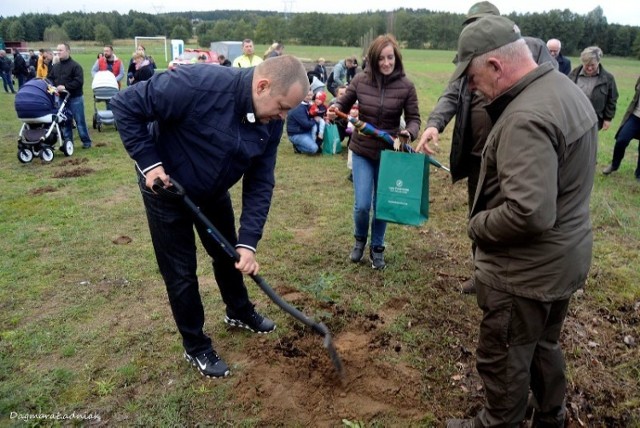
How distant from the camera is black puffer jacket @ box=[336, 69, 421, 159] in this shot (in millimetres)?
4332

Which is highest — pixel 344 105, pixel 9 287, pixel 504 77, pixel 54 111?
pixel 504 77

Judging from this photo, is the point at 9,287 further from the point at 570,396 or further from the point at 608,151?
the point at 608,151

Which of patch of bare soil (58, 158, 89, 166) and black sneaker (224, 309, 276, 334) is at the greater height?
black sneaker (224, 309, 276, 334)

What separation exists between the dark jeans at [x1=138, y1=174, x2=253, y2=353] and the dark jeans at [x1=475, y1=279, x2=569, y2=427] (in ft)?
5.70

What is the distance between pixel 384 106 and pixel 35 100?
7.02 meters

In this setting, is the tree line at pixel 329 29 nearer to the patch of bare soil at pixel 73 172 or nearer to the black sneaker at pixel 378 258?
the patch of bare soil at pixel 73 172

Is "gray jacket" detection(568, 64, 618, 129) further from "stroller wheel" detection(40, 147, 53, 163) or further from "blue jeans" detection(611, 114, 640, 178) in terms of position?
"stroller wheel" detection(40, 147, 53, 163)

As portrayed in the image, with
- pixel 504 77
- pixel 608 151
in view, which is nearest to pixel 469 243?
pixel 504 77

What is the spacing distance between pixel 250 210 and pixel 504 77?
1.69 m

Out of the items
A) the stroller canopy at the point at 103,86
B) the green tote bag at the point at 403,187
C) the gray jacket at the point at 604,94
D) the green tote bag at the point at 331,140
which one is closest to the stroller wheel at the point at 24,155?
the stroller canopy at the point at 103,86

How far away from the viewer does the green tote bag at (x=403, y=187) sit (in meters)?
4.20

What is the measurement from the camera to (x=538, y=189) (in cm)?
189

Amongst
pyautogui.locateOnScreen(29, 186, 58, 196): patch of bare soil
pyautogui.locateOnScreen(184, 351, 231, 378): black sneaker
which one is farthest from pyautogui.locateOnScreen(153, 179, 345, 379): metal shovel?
→ pyautogui.locateOnScreen(29, 186, 58, 196): patch of bare soil

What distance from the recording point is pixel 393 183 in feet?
14.0
